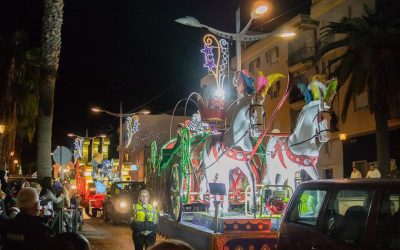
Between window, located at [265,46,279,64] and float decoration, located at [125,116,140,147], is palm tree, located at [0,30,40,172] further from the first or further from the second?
window, located at [265,46,279,64]

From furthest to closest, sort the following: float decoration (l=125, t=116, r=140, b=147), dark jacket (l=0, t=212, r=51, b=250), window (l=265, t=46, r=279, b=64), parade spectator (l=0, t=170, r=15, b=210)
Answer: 1. window (l=265, t=46, r=279, b=64)
2. float decoration (l=125, t=116, r=140, b=147)
3. parade spectator (l=0, t=170, r=15, b=210)
4. dark jacket (l=0, t=212, r=51, b=250)

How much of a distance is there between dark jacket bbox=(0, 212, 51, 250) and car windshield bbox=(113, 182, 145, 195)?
19584 mm

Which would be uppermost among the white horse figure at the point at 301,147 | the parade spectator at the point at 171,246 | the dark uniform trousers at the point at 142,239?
the white horse figure at the point at 301,147

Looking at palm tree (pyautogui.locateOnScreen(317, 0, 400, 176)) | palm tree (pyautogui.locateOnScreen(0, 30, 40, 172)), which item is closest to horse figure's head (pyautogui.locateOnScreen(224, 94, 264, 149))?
palm tree (pyautogui.locateOnScreen(317, 0, 400, 176))

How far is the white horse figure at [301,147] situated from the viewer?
13344mm

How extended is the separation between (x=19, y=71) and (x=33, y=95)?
201cm

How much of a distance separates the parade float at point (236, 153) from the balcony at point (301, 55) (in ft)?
67.4

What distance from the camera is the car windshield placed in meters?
24.6

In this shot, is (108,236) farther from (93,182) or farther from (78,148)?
(78,148)

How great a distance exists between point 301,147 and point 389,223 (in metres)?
8.70

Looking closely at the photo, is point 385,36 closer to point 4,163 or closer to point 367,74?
point 367,74

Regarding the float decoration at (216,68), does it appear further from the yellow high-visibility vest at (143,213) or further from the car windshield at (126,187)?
the car windshield at (126,187)

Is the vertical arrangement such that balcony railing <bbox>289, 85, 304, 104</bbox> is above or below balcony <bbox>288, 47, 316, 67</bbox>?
below

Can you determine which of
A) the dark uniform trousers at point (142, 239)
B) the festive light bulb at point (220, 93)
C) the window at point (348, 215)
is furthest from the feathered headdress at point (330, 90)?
the window at point (348, 215)
